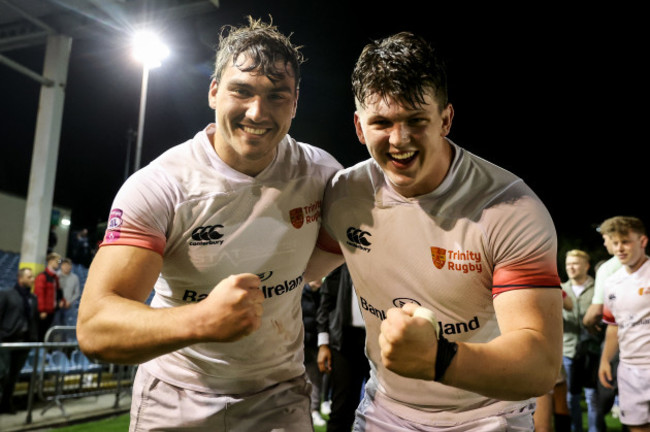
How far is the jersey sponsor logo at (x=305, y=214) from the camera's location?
2906 mm

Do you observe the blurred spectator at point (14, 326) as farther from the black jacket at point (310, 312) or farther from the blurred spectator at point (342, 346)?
the blurred spectator at point (342, 346)

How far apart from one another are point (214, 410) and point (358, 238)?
1168mm

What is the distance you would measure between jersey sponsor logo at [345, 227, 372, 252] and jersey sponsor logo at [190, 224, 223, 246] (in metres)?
0.66

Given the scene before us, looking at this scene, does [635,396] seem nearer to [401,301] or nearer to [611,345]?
[611,345]

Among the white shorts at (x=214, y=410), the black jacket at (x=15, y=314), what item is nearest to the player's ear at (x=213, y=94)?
the white shorts at (x=214, y=410)

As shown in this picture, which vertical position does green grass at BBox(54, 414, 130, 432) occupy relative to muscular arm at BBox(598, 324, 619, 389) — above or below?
below

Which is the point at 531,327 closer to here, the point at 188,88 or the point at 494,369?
the point at 494,369

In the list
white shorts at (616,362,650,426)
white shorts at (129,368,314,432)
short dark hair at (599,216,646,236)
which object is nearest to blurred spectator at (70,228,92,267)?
short dark hair at (599,216,646,236)

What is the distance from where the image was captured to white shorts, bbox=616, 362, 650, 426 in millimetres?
5469

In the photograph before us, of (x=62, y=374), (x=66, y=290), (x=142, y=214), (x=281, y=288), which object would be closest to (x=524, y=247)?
(x=281, y=288)

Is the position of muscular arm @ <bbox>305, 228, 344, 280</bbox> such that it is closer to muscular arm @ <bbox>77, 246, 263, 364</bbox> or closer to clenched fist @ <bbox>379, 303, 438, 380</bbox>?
muscular arm @ <bbox>77, 246, 263, 364</bbox>

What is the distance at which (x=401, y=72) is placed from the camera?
2.39 metres

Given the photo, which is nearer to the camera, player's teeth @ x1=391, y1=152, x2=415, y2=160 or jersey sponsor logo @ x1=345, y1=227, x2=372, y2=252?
player's teeth @ x1=391, y1=152, x2=415, y2=160

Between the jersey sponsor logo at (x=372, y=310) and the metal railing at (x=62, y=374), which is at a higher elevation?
the jersey sponsor logo at (x=372, y=310)
